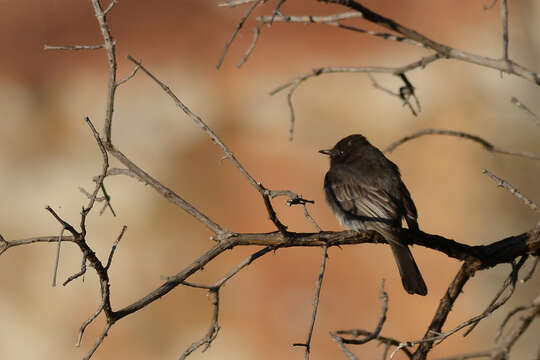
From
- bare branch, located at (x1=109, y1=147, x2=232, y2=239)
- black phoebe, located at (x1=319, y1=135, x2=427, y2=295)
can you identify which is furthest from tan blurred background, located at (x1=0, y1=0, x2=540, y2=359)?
bare branch, located at (x1=109, y1=147, x2=232, y2=239)

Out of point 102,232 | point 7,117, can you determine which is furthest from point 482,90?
point 7,117

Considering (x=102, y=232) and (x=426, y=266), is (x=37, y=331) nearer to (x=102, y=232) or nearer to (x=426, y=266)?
(x=102, y=232)

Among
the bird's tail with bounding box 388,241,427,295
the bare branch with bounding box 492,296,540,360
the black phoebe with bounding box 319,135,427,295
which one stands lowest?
the bare branch with bounding box 492,296,540,360

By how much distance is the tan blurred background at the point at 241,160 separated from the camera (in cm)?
1171

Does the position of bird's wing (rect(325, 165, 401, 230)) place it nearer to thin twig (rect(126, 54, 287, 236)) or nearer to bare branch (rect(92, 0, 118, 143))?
thin twig (rect(126, 54, 287, 236))

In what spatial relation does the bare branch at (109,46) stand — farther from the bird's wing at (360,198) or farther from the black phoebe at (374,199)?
the bird's wing at (360,198)

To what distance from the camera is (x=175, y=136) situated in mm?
12805

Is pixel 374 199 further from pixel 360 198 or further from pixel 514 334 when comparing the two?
pixel 514 334

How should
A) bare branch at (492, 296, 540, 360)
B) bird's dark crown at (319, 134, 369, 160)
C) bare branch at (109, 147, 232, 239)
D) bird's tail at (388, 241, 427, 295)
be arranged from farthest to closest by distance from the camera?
bird's dark crown at (319, 134, 369, 160)
bird's tail at (388, 241, 427, 295)
bare branch at (109, 147, 232, 239)
bare branch at (492, 296, 540, 360)

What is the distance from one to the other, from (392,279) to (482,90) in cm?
317

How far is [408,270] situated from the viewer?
19.3 ft

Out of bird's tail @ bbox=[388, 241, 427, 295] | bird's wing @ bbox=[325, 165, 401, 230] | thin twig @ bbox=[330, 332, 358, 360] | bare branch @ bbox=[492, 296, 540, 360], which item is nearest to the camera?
bare branch @ bbox=[492, 296, 540, 360]

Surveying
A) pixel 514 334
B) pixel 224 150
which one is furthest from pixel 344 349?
pixel 224 150

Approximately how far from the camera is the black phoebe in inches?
231
